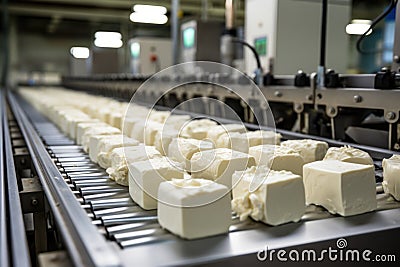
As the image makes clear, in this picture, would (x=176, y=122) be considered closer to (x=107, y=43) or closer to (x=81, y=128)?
(x=81, y=128)

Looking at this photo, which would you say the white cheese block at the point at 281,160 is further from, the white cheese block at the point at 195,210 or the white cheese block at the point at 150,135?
the white cheese block at the point at 150,135

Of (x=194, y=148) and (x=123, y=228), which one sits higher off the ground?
(x=194, y=148)

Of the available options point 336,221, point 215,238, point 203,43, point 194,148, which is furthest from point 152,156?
point 203,43

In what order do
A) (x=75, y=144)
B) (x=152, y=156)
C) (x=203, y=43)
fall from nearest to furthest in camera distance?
1. (x=152, y=156)
2. (x=75, y=144)
3. (x=203, y=43)

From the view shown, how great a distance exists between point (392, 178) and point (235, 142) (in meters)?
0.61

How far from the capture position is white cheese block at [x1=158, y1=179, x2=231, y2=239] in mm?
838

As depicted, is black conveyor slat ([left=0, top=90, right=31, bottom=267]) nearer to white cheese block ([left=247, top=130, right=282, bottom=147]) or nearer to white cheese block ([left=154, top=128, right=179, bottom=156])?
white cheese block ([left=154, top=128, right=179, bottom=156])

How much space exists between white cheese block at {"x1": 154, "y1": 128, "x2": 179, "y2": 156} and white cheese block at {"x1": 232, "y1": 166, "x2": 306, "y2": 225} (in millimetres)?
684

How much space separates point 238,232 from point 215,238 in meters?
0.06

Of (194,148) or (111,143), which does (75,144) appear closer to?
(111,143)

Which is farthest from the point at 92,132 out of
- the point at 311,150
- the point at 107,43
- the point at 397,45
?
the point at 107,43

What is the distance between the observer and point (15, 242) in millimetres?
826

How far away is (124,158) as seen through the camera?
1288 mm

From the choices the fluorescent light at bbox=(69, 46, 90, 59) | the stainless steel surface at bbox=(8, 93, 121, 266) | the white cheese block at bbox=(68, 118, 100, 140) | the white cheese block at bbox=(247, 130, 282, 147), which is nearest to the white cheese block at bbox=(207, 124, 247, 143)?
the white cheese block at bbox=(247, 130, 282, 147)
